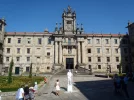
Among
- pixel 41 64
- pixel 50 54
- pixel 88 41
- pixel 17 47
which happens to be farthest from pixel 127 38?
pixel 17 47

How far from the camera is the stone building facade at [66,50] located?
5334 cm

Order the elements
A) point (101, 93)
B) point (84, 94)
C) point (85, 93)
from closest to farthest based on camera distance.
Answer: point (84, 94)
point (101, 93)
point (85, 93)

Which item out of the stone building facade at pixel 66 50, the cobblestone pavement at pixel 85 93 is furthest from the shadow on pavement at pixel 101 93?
the stone building facade at pixel 66 50

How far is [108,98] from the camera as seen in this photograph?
13695mm

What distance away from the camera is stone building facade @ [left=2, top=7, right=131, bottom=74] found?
53.3 m

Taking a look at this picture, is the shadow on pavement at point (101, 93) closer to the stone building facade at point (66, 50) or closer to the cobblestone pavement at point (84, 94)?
the cobblestone pavement at point (84, 94)

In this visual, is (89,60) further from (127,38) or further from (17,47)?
(17,47)

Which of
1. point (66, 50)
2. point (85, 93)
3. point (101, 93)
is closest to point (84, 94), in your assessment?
point (85, 93)

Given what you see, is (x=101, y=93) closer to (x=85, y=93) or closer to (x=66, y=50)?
(x=85, y=93)

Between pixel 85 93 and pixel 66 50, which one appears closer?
pixel 85 93

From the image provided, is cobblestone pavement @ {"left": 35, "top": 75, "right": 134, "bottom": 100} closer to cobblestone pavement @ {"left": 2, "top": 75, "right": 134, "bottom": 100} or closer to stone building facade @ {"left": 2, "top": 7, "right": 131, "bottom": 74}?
cobblestone pavement @ {"left": 2, "top": 75, "right": 134, "bottom": 100}

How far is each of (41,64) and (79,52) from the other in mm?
14111

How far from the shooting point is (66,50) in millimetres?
55188

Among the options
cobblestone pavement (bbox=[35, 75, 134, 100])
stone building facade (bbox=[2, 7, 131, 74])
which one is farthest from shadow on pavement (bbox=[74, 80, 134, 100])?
stone building facade (bbox=[2, 7, 131, 74])
